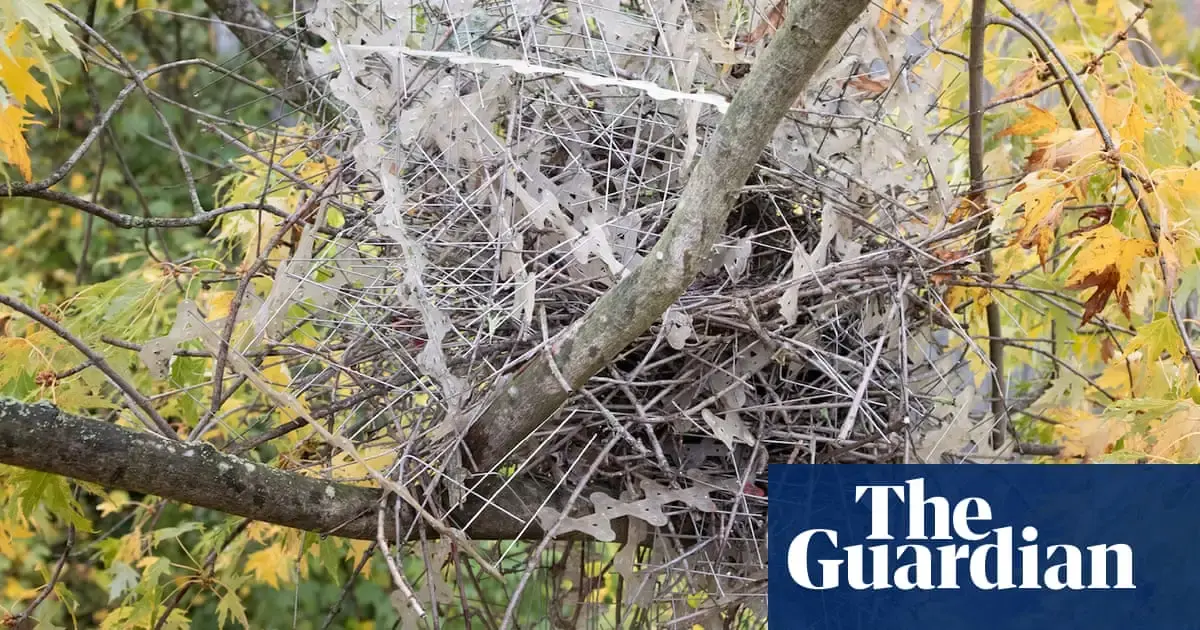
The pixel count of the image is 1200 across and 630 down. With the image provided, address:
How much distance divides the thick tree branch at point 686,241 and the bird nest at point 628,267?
6 centimetres

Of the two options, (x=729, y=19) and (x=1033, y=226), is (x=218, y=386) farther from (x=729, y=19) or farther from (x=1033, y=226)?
(x=1033, y=226)

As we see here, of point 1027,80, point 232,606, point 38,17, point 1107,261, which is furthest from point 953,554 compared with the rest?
point 38,17

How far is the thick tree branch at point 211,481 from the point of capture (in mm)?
919

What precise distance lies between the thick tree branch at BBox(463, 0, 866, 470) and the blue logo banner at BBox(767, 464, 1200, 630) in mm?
280

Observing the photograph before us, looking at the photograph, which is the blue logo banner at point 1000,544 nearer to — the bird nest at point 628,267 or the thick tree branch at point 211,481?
the bird nest at point 628,267

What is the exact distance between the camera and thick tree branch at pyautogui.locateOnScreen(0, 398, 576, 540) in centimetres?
92

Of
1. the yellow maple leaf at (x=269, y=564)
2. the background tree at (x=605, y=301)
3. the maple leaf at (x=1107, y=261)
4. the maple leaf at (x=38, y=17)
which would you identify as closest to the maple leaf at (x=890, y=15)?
the background tree at (x=605, y=301)

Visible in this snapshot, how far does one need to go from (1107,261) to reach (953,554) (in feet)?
1.19

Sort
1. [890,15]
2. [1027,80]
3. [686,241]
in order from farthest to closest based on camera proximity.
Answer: [1027,80], [890,15], [686,241]

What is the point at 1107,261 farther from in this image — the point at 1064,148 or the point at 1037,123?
the point at 1037,123

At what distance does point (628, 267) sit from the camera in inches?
44.5

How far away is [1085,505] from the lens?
1.21 metres

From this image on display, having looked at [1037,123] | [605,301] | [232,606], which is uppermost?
[1037,123]

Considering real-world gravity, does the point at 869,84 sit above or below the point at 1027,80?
below
